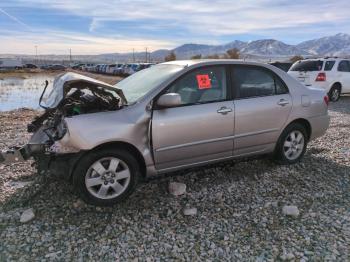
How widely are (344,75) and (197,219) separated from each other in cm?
1252

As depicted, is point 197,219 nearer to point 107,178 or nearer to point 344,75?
point 107,178

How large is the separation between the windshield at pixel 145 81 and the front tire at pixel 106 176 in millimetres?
728

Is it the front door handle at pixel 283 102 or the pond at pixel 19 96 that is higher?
the front door handle at pixel 283 102

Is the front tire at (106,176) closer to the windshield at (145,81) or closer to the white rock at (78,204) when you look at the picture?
the white rock at (78,204)

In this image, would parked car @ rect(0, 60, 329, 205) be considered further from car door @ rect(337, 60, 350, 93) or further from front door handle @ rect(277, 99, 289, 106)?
car door @ rect(337, 60, 350, 93)

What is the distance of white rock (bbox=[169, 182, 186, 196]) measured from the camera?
4641 mm

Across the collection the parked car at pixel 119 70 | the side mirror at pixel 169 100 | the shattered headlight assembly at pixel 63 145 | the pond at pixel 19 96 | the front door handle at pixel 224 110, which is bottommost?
the pond at pixel 19 96

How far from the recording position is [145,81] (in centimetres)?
495

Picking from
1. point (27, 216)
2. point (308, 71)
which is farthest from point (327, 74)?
point (27, 216)

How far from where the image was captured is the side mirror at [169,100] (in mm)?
4227

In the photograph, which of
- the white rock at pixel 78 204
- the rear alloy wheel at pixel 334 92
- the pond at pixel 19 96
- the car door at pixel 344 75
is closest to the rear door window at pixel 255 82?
the white rock at pixel 78 204

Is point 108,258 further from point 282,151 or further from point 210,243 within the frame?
point 282,151

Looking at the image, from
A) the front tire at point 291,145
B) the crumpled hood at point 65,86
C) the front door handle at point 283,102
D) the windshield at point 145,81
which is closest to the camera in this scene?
the crumpled hood at point 65,86

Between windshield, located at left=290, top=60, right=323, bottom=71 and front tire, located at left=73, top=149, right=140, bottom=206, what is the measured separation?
11.7 meters
